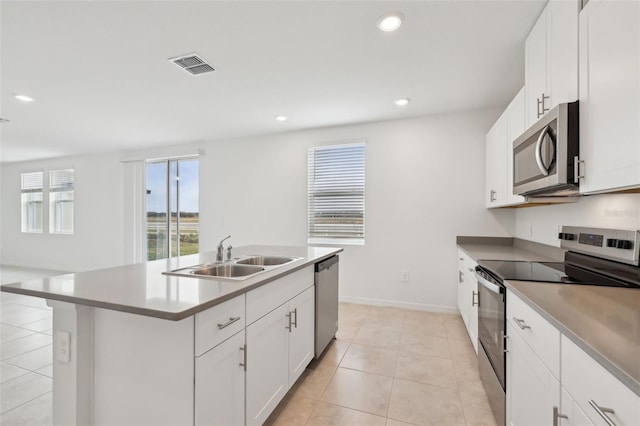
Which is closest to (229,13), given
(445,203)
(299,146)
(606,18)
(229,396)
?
(606,18)

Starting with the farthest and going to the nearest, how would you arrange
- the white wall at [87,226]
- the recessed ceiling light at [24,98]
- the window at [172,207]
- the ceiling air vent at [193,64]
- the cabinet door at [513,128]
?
the white wall at [87,226] < the window at [172,207] < the recessed ceiling light at [24,98] < the ceiling air vent at [193,64] < the cabinet door at [513,128]

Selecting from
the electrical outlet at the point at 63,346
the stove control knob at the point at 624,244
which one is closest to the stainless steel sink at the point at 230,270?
the electrical outlet at the point at 63,346

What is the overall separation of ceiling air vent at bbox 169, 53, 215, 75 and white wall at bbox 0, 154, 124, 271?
422 cm

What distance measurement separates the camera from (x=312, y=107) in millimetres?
3396

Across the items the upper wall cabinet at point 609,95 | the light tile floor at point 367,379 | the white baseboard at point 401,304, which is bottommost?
the light tile floor at point 367,379

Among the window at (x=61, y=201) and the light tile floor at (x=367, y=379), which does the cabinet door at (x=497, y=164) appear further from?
the window at (x=61, y=201)

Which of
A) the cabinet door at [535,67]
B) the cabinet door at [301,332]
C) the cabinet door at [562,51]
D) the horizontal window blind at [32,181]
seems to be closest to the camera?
the cabinet door at [562,51]

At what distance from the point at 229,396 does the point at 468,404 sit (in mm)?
1579

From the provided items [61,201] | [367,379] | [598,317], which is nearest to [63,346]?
[367,379]

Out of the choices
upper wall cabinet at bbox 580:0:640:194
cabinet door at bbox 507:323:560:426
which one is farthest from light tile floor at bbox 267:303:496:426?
upper wall cabinet at bbox 580:0:640:194

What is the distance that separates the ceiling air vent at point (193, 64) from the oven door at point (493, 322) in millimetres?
2714

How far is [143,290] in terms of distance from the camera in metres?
1.28

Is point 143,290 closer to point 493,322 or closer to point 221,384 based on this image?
point 221,384

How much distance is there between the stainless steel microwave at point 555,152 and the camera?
131 cm
